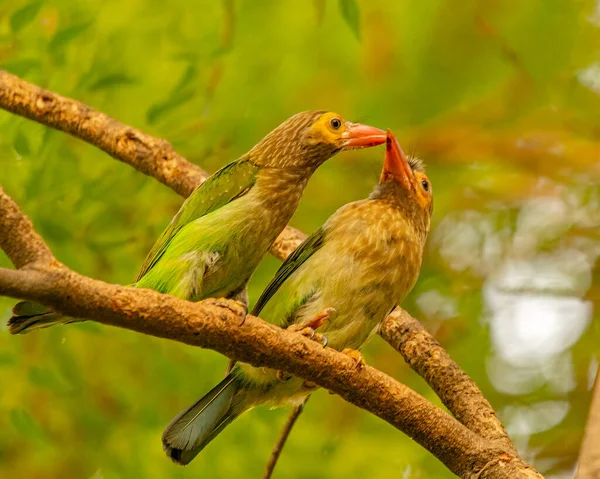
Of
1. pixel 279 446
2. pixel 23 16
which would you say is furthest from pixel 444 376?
pixel 23 16

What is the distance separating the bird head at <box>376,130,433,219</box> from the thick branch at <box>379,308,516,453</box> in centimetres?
42

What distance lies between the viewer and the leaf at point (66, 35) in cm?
336

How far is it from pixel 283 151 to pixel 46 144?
105cm

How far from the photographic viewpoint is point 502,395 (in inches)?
164

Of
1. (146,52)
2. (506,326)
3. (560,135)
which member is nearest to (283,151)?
(146,52)

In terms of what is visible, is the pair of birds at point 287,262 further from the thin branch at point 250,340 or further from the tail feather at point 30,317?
the tail feather at point 30,317

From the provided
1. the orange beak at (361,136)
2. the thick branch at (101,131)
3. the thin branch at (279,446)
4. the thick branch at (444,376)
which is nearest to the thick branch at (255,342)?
the thick branch at (444,376)

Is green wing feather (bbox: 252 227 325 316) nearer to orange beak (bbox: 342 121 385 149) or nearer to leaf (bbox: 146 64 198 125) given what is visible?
orange beak (bbox: 342 121 385 149)

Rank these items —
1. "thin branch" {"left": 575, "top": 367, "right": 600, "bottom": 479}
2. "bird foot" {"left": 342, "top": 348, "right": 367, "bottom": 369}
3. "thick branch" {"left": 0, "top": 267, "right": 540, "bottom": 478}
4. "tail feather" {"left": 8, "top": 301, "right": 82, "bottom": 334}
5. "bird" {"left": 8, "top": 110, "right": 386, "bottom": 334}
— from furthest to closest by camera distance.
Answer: "bird" {"left": 8, "top": 110, "right": 386, "bottom": 334}
"bird foot" {"left": 342, "top": 348, "right": 367, "bottom": 369}
"tail feather" {"left": 8, "top": 301, "right": 82, "bottom": 334}
"thin branch" {"left": 575, "top": 367, "right": 600, "bottom": 479}
"thick branch" {"left": 0, "top": 267, "right": 540, "bottom": 478}

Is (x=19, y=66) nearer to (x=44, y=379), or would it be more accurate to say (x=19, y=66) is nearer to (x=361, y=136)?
(x=44, y=379)

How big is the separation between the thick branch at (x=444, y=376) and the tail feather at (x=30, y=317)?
1.34m

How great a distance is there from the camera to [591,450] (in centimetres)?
220

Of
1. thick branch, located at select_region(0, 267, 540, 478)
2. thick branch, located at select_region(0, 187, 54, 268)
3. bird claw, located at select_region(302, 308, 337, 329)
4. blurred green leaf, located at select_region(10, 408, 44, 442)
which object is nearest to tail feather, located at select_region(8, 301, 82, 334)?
thick branch, located at select_region(0, 187, 54, 268)

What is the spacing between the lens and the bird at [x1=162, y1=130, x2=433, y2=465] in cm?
294
